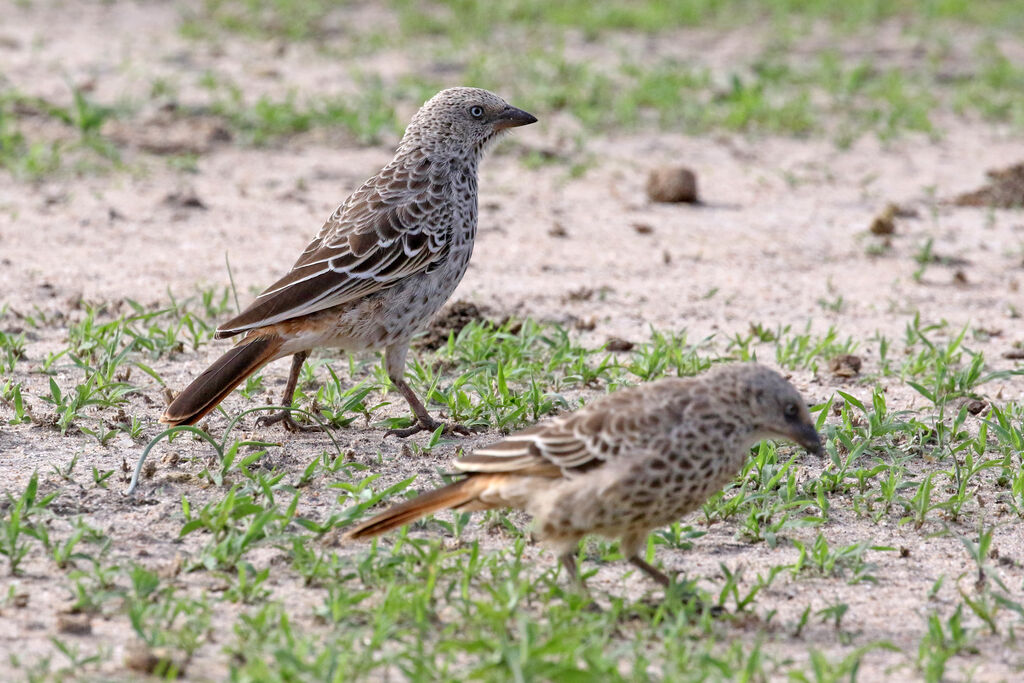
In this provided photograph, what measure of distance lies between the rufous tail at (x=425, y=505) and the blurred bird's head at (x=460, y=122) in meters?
2.45

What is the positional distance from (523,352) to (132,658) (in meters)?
3.17

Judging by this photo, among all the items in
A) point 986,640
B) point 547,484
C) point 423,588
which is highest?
point 547,484

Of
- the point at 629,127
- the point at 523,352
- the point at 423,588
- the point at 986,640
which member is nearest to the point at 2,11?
the point at 629,127

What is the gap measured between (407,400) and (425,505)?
1608mm

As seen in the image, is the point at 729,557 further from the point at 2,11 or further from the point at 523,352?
the point at 2,11

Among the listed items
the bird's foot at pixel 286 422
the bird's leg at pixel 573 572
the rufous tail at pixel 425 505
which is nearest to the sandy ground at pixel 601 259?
the bird's foot at pixel 286 422

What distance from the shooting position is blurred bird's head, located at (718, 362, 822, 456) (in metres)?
4.41

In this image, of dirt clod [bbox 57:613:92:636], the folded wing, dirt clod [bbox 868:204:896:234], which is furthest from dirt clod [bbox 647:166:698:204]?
dirt clod [bbox 57:613:92:636]

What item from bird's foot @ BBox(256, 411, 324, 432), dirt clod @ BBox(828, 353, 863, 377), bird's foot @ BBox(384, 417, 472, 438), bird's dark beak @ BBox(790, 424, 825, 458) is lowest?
dirt clod @ BBox(828, 353, 863, 377)

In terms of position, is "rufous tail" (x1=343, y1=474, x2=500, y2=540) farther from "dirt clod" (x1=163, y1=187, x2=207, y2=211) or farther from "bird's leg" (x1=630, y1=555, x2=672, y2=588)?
"dirt clod" (x1=163, y1=187, x2=207, y2=211)

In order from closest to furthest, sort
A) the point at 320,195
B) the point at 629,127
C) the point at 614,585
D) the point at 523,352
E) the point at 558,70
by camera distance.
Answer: the point at 614,585 → the point at 523,352 → the point at 320,195 → the point at 629,127 → the point at 558,70

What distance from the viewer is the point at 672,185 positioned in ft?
31.1

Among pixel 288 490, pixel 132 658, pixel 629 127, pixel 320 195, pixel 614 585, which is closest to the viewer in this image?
pixel 132 658

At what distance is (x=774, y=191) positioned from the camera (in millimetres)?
9938
